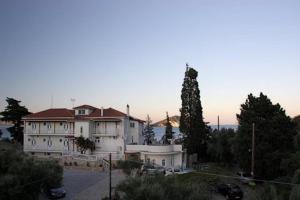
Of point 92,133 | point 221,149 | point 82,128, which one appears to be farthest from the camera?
point 92,133

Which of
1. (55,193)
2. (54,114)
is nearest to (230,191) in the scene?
(55,193)

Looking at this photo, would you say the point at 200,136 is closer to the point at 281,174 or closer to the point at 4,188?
the point at 281,174

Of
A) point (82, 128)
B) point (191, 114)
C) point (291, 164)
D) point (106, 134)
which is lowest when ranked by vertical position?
point (291, 164)

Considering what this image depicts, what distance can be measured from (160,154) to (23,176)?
28496 mm

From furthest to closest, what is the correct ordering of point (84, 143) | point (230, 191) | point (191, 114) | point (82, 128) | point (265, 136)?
point (82, 128)
point (84, 143)
point (191, 114)
point (265, 136)
point (230, 191)

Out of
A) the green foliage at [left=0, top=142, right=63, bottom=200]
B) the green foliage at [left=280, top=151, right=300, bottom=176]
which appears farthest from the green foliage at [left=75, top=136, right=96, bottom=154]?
the green foliage at [left=280, top=151, right=300, bottom=176]

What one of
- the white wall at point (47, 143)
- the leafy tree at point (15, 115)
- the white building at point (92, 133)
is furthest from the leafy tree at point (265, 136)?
the leafy tree at point (15, 115)

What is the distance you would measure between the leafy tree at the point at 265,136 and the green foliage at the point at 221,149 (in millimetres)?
8861

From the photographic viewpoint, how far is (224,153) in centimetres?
5697

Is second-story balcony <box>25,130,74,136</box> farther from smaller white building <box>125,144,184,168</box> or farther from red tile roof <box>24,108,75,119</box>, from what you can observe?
smaller white building <box>125,144,184,168</box>

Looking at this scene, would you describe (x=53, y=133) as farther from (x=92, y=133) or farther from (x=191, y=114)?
(x=191, y=114)

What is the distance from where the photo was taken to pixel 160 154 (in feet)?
172

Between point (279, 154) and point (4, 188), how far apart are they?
30.1 m

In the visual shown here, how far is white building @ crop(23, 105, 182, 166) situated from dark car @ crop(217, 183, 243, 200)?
1432 centimetres
